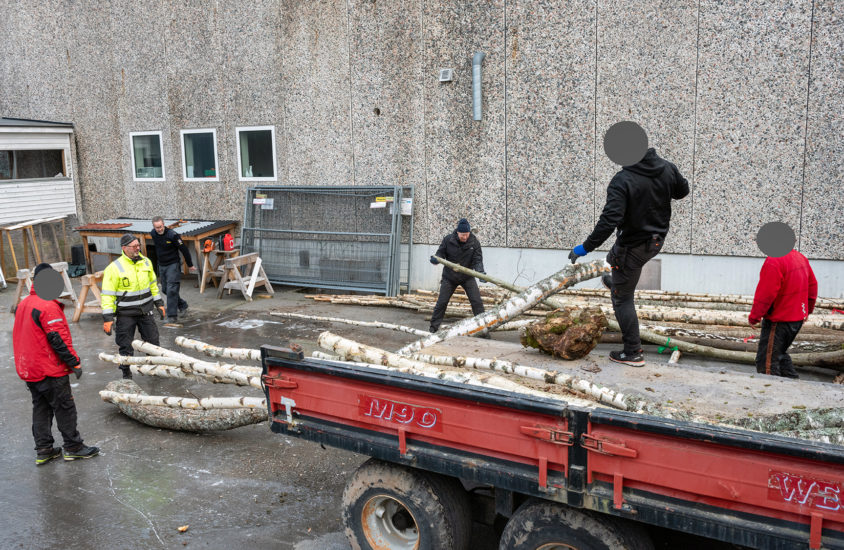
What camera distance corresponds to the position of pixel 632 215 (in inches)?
207

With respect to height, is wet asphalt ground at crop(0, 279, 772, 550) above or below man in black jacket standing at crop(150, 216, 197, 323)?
below

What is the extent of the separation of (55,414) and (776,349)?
6771mm

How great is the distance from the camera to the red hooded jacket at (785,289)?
5.93 metres

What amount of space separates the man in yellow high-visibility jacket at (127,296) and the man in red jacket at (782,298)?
6.72m

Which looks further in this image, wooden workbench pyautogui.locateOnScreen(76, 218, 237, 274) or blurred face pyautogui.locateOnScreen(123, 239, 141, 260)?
wooden workbench pyautogui.locateOnScreen(76, 218, 237, 274)

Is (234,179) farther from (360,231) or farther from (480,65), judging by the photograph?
(480,65)

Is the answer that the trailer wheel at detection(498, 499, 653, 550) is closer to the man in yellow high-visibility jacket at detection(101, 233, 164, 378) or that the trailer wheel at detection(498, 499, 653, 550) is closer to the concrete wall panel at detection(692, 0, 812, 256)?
the man in yellow high-visibility jacket at detection(101, 233, 164, 378)

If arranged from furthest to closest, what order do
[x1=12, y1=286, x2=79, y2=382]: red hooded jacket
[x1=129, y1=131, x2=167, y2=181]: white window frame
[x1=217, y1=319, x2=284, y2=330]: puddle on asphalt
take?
[x1=129, y1=131, x2=167, y2=181]: white window frame, [x1=217, y1=319, x2=284, y2=330]: puddle on asphalt, [x1=12, y1=286, x2=79, y2=382]: red hooded jacket

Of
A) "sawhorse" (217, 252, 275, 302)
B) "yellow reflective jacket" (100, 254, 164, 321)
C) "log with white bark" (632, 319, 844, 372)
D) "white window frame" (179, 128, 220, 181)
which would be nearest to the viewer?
"log with white bark" (632, 319, 844, 372)

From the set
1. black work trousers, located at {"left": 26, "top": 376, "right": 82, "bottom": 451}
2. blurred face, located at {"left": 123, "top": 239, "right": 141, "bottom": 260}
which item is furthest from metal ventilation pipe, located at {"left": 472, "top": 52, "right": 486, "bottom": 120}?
black work trousers, located at {"left": 26, "top": 376, "right": 82, "bottom": 451}

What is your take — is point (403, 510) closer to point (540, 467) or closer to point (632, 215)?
point (540, 467)

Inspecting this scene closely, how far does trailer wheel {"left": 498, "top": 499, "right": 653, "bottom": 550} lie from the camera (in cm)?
319

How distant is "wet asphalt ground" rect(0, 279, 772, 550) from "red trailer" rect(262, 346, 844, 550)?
686 millimetres

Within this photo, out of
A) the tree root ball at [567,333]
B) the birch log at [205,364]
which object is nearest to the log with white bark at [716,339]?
the tree root ball at [567,333]
